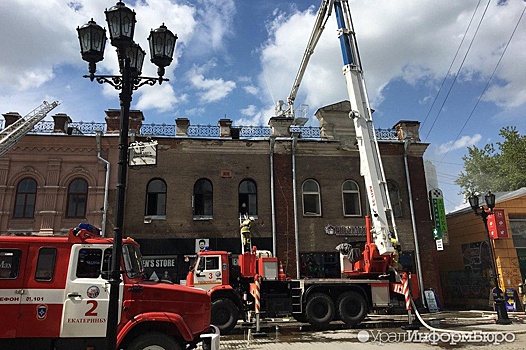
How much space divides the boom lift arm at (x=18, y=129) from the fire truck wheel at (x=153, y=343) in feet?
49.9

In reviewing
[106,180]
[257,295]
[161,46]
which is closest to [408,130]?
[257,295]

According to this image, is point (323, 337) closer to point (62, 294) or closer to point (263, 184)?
point (62, 294)

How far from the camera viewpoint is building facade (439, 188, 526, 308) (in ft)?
65.6

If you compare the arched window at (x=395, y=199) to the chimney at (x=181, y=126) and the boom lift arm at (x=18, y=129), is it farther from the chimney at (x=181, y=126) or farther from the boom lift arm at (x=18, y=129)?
the boom lift arm at (x=18, y=129)

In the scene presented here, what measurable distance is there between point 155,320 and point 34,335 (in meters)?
1.97

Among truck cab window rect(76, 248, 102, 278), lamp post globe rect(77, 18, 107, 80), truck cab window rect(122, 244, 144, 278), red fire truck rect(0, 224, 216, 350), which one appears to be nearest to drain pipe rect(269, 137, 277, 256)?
truck cab window rect(122, 244, 144, 278)

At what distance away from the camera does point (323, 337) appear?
12.5m

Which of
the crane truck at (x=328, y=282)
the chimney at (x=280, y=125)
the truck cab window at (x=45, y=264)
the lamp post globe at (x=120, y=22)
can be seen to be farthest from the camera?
the chimney at (x=280, y=125)

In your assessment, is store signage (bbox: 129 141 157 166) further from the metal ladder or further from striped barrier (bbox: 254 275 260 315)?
the metal ladder

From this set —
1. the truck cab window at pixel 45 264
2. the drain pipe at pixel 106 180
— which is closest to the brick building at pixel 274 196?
the drain pipe at pixel 106 180

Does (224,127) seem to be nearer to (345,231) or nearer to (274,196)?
(274,196)

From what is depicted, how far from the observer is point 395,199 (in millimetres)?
21719

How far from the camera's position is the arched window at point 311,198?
68.5 feet

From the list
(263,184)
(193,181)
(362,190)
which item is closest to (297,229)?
(263,184)
